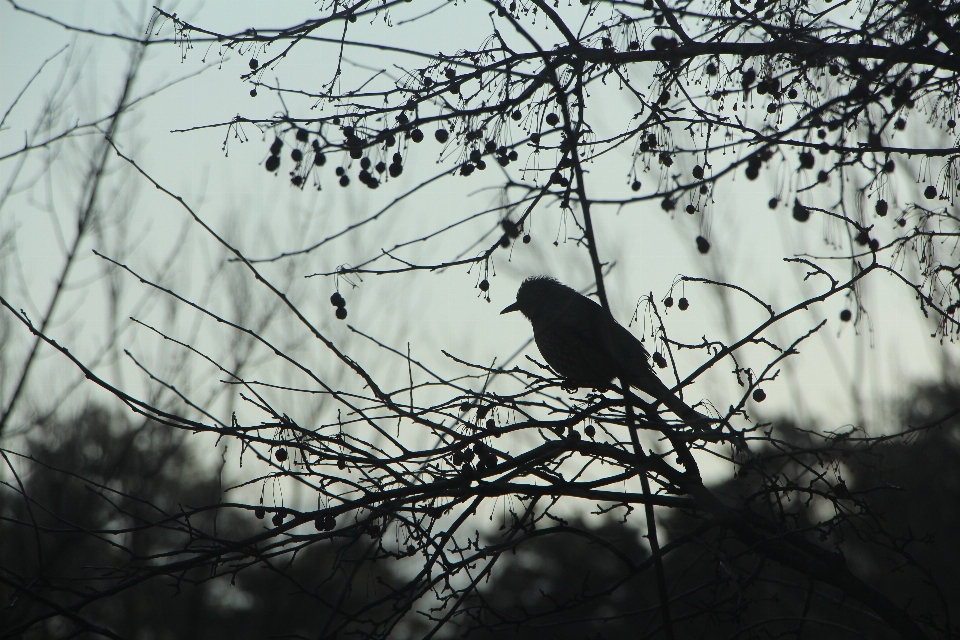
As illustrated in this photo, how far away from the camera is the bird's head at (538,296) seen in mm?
6375

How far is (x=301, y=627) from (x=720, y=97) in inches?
565

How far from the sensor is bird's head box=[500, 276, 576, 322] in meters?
6.38

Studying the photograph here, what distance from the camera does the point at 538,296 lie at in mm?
6492

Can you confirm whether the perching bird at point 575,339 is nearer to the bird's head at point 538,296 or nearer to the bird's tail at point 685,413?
the bird's head at point 538,296

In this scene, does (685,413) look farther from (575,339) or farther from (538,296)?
(538,296)

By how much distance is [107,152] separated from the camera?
7.51 m

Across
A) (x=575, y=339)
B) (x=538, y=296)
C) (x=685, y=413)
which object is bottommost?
(x=685, y=413)

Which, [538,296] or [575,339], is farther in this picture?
[538,296]

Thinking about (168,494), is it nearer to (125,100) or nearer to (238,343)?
(238,343)

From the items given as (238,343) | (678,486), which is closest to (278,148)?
(678,486)

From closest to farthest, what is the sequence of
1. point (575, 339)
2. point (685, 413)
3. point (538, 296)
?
point (685, 413) → point (575, 339) → point (538, 296)

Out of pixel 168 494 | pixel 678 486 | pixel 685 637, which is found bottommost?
pixel 678 486

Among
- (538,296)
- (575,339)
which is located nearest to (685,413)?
(575,339)

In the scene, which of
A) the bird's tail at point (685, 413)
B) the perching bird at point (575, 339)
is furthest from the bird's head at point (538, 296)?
the bird's tail at point (685, 413)
